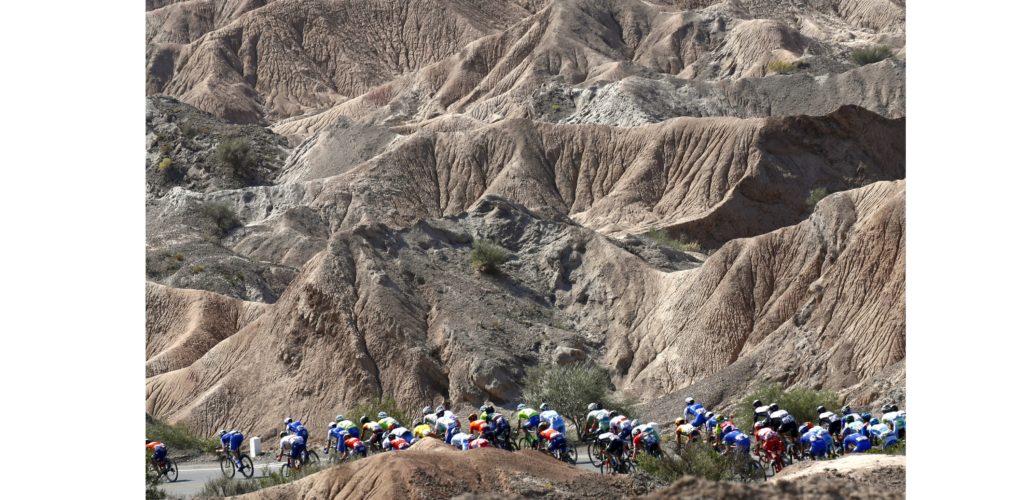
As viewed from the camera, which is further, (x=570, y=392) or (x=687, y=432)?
(x=570, y=392)

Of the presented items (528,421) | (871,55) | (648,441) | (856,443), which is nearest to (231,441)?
(528,421)

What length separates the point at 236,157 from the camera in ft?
328

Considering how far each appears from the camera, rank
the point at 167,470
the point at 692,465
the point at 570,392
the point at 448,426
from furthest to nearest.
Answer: the point at 570,392
the point at 167,470
the point at 448,426
the point at 692,465

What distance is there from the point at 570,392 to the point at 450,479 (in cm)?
2278

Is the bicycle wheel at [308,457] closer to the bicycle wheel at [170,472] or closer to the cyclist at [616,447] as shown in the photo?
the bicycle wheel at [170,472]

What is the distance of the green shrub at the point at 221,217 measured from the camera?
85688 millimetres

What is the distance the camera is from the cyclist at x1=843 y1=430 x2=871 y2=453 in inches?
1191

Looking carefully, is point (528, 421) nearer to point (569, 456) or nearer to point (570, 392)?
point (569, 456)

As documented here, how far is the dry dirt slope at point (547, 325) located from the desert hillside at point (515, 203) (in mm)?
127

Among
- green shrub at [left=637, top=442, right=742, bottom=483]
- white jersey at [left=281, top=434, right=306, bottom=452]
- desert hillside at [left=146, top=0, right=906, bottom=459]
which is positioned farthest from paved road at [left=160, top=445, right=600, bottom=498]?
desert hillside at [left=146, top=0, right=906, bottom=459]

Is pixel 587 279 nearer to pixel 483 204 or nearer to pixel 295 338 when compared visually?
pixel 483 204

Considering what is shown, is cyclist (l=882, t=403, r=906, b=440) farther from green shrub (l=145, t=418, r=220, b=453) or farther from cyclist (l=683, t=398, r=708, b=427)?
green shrub (l=145, t=418, r=220, b=453)

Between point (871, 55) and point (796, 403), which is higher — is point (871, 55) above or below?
above

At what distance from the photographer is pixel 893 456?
26891 millimetres
